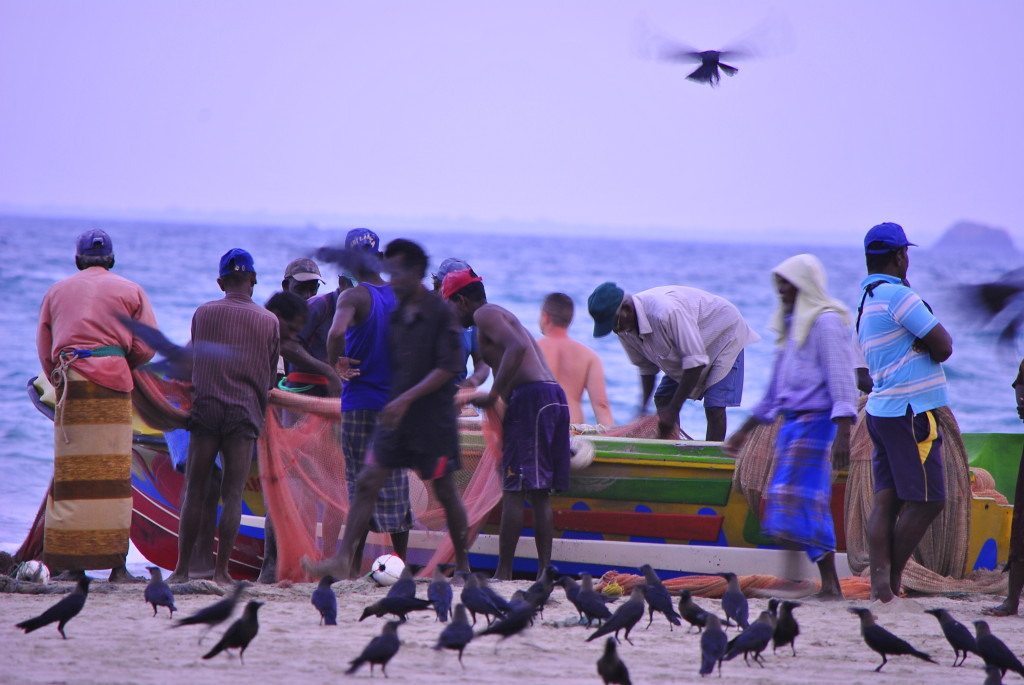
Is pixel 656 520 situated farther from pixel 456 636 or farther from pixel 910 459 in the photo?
pixel 456 636

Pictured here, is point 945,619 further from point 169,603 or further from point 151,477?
point 151,477

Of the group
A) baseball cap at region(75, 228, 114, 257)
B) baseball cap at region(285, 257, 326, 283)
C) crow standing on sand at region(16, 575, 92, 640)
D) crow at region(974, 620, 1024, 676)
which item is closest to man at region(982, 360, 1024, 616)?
crow at region(974, 620, 1024, 676)

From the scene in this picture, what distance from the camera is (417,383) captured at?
6648 mm

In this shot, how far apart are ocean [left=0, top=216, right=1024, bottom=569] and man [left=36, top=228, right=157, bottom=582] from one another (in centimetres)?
127

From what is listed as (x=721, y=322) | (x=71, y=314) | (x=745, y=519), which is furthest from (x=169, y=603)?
(x=721, y=322)

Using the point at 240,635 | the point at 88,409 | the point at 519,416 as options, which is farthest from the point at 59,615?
the point at 519,416

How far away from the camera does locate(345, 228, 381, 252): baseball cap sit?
25.3 feet

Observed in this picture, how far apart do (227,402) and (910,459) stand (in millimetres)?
3874

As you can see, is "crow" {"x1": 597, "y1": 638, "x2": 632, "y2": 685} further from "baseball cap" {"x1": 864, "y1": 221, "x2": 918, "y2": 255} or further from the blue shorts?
the blue shorts

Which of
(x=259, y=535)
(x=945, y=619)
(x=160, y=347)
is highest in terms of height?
(x=160, y=347)

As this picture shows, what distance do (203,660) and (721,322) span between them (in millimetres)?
4750

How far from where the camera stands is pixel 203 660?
17.2 feet

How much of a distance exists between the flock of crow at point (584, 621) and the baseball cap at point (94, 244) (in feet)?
6.98

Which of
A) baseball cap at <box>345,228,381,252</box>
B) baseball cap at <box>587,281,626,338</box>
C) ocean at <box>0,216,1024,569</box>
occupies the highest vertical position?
baseball cap at <box>345,228,381,252</box>
